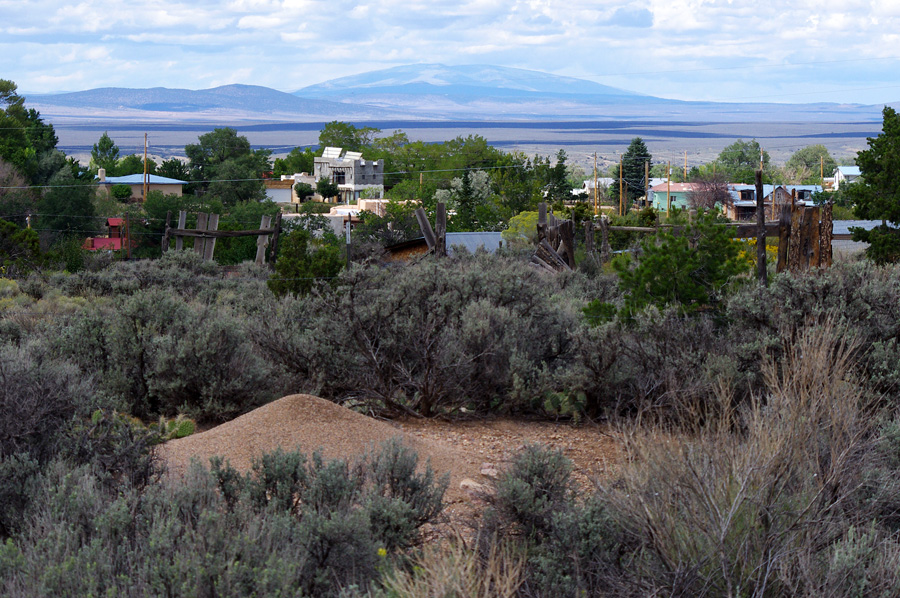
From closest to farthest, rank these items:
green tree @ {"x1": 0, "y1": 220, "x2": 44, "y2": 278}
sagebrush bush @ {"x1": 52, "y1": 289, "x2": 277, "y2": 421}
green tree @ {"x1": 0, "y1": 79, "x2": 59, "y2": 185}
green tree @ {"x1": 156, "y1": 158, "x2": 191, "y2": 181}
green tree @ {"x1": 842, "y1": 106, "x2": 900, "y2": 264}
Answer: sagebrush bush @ {"x1": 52, "y1": 289, "x2": 277, "y2": 421}
green tree @ {"x1": 842, "y1": 106, "x2": 900, "y2": 264}
green tree @ {"x1": 0, "y1": 220, "x2": 44, "y2": 278}
green tree @ {"x1": 0, "y1": 79, "x2": 59, "y2": 185}
green tree @ {"x1": 156, "y1": 158, "x2": 191, "y2": 181}

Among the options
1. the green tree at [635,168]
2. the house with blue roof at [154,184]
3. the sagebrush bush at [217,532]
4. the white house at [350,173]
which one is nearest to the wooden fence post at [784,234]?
the sagebrush bush at [217,532]

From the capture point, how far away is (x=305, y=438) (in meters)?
7.01

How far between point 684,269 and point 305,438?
4.96 meters

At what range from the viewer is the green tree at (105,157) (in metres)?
91.3

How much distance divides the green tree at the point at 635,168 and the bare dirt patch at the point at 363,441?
73758 mm

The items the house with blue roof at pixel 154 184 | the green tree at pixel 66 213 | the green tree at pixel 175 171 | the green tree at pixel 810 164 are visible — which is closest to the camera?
the green tree at pixel 66 213

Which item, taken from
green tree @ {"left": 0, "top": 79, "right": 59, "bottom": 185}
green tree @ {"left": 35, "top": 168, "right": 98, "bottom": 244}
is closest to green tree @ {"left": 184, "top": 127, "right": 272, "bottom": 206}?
green tree @ {"left": 35, "top": 168, "right": 98, "bottom": 244}

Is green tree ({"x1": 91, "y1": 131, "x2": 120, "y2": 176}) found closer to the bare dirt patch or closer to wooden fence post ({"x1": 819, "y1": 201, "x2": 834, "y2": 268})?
wooden fence post ({"x1": 819, "y1": 201, "x2": 834, "y2": 268})

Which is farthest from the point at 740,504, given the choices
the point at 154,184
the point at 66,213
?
the point at 154,184

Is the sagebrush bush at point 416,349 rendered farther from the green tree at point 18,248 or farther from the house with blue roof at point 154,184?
the house with blue roof at point 154,184

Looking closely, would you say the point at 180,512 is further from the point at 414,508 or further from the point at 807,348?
the point at 807,348

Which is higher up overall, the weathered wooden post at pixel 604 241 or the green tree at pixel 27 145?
the green tree at pixel 27 145

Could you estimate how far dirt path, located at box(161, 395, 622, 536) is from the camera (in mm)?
6676

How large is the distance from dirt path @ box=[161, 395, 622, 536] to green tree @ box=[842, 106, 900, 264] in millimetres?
12620
